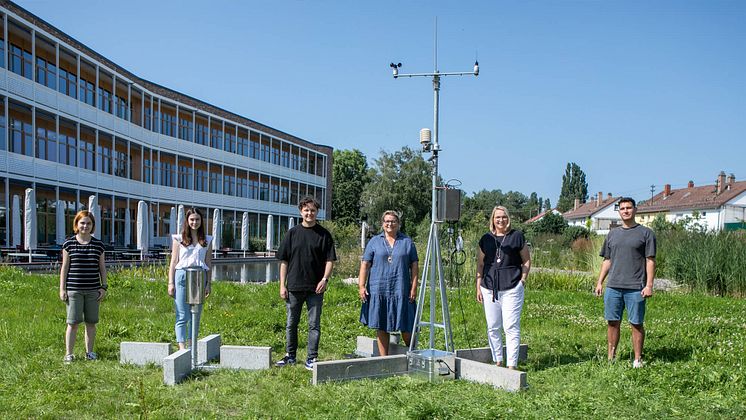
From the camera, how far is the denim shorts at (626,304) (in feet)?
22.2

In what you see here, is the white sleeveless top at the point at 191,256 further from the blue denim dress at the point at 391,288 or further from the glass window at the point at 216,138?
the glass window at the point at 216,138

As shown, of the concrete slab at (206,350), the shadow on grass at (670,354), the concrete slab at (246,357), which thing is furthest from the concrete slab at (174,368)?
the shadow on grass at (670,354)

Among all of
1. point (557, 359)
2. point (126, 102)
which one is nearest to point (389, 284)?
point (557, 359)

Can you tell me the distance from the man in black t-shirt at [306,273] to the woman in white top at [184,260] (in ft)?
3.05

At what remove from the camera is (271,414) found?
4.94 metres

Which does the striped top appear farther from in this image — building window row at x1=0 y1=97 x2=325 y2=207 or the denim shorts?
building window row at x1=0 y1=97 x2=325 y2=207

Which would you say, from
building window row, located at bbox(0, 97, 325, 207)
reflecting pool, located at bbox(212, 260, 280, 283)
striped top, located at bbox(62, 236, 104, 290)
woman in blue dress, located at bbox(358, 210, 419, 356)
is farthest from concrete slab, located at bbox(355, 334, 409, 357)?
building window row, located at bbox(0, 97, 325, 207)

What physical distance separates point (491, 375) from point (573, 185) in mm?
113050

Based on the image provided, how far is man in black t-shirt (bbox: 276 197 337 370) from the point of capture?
676 cm

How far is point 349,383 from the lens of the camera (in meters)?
5.82

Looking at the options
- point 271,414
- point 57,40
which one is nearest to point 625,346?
point 271,414

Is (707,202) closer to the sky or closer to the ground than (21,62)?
closer to the ground

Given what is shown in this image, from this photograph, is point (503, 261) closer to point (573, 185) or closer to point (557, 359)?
point (557, 359)

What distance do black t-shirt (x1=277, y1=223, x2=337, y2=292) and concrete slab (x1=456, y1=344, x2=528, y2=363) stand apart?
69.8 inches
